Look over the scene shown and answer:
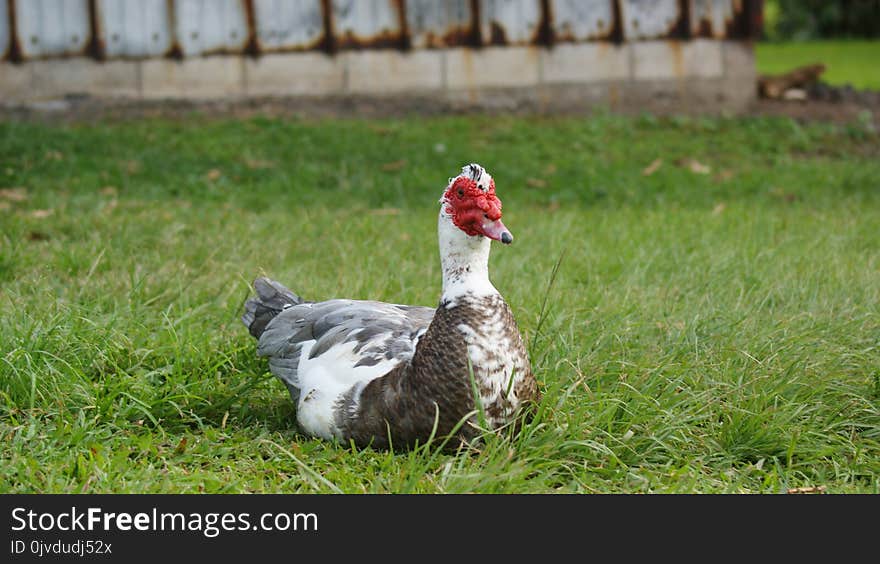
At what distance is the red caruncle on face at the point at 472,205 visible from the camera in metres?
3.72

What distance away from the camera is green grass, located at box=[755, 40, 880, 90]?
1664cm

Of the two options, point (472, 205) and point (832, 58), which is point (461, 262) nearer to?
point (472, 205)

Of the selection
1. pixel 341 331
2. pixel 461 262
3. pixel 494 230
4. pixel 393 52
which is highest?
pixel 393 52

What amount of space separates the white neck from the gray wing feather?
323mm

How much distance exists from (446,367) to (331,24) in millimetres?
7624

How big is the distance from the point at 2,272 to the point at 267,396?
2.01m

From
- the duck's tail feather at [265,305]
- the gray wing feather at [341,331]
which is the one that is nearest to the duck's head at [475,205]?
the gray wing feather at [341,331]

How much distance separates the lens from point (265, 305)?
15.4ft

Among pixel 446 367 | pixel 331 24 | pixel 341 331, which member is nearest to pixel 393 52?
pixel 331 24

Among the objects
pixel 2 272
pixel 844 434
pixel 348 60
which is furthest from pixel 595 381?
pixel 348 60

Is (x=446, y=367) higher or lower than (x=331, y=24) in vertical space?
lower

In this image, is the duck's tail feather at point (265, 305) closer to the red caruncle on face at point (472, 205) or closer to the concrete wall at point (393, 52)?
the red caruncle on face at point (472, 205)

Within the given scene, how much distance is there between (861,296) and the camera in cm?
568

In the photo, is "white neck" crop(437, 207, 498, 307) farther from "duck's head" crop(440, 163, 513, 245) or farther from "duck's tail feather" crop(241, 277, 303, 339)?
"duck's tail feather" crop(241, 277, 303, 339)
